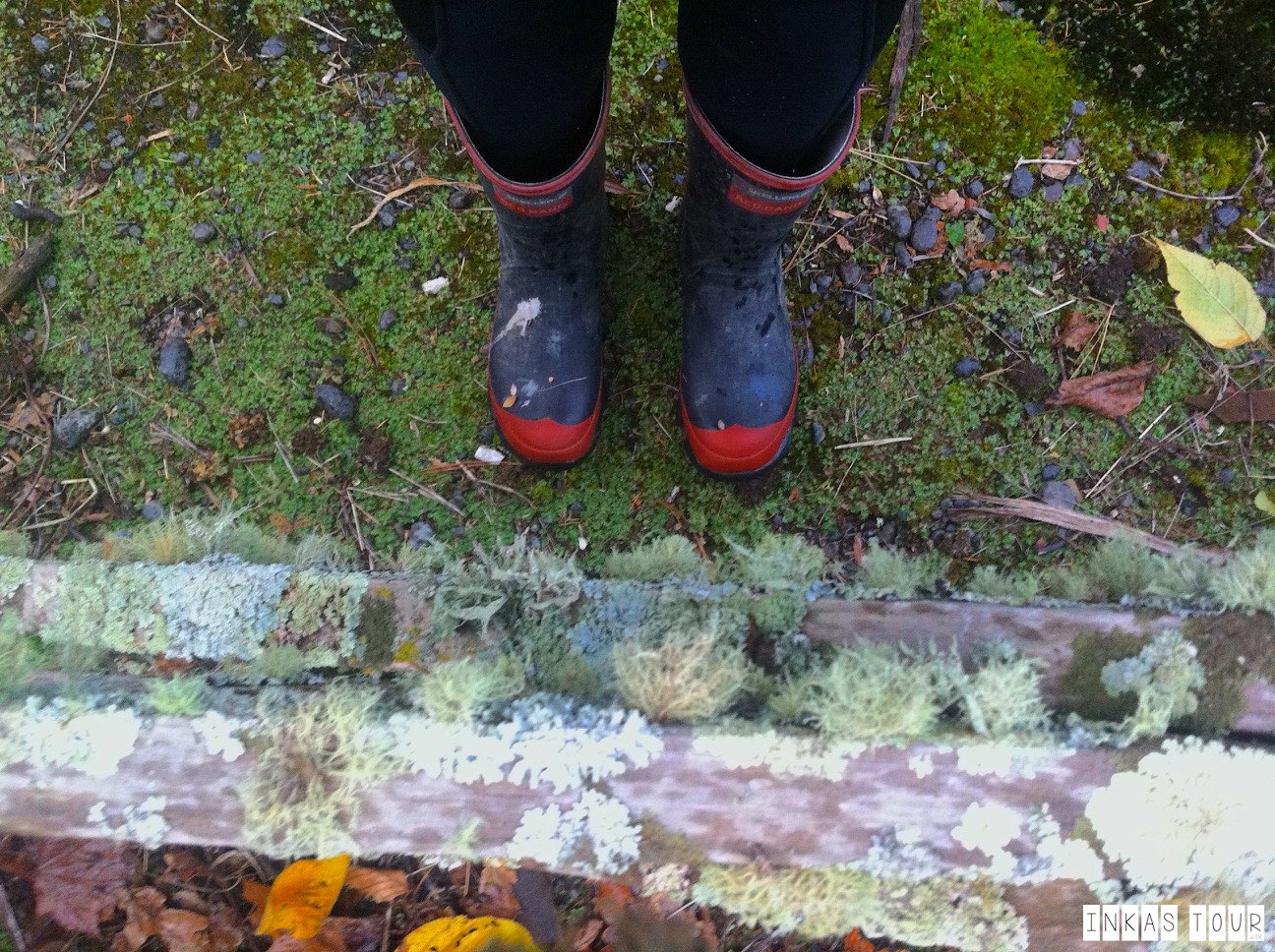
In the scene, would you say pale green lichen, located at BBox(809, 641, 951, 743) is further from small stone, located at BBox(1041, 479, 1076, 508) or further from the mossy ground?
small stone, located at BBox(1041, 479, 1076, 508)

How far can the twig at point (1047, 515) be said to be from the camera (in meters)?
1.93

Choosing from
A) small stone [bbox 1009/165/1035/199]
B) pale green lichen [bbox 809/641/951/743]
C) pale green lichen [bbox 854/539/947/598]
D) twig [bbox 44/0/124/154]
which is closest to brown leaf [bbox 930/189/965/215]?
small stone [bbox 1009/165/1035/199]

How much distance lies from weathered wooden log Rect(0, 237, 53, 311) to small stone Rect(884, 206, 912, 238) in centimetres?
225

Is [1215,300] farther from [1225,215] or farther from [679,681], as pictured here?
[679,681]

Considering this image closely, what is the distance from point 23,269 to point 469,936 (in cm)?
202

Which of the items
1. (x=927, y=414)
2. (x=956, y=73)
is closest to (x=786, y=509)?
(x=927, y=414)

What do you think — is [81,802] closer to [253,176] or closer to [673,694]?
[673,694]

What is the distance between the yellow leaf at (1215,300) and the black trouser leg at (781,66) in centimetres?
121

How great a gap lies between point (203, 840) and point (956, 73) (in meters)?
2.37

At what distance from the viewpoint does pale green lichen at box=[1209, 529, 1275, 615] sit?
1069 mm

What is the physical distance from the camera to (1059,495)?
6.46 feet

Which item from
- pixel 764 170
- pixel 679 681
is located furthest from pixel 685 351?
pixel 679 681

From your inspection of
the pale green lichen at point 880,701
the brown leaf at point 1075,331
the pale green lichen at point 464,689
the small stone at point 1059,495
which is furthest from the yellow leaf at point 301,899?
the brown leaf at point 1075,331

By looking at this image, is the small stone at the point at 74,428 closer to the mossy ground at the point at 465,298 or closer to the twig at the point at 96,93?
the mossy ground at the point at 465,298
